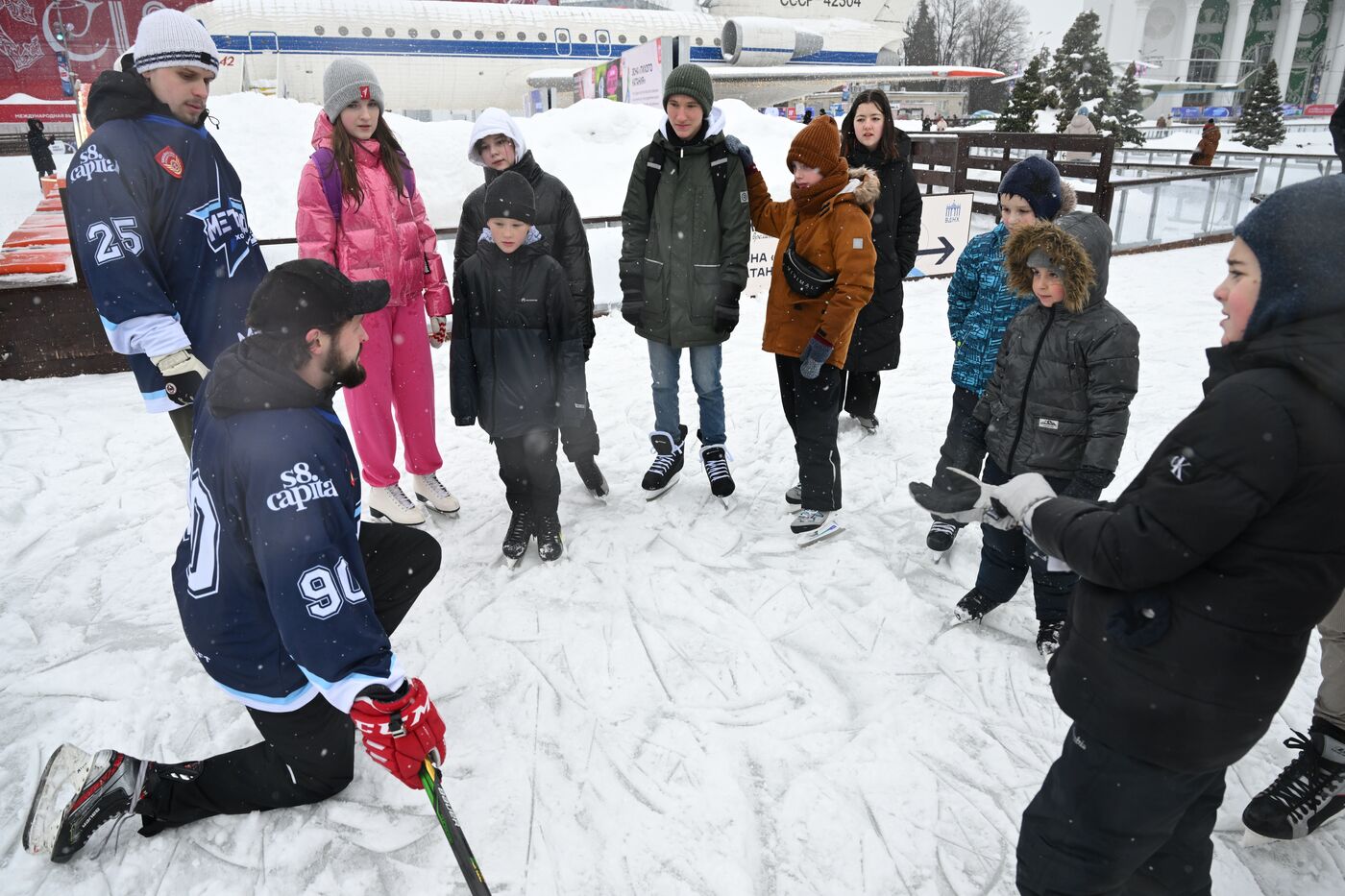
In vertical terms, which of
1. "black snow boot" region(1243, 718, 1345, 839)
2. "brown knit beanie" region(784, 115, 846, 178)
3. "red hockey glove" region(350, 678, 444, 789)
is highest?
"brown knit beanie" region(784, 115, 846, 178)

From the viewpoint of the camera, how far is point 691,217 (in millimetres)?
3973

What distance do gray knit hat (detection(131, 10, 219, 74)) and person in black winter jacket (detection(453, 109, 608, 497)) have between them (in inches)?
49.7

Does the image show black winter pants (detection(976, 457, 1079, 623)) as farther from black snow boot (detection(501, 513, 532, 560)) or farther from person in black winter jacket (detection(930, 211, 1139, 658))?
black snow boot (detection(501, 513, 532, 560))

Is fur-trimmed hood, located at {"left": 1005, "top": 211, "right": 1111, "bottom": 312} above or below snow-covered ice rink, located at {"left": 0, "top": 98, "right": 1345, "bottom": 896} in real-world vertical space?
above

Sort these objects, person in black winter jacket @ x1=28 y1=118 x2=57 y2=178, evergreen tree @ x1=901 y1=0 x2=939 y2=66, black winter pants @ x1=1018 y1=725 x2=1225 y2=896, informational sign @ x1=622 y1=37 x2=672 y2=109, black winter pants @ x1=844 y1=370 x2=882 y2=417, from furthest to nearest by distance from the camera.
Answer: evergreen tree @ x1=901 y1=0 x2=939 y2=66
informational sign @ x1=622 y1=37 x2=672 y2=109
person in black winter jacket @ x1=28 y1=118 x2=57 y2=178
black winter pants @ x1=844 y1=370 x2=882 y2=417
black winter pants @ x1=1018 y1=725 x2=1225 y2=896

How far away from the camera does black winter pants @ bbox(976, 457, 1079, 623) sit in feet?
9.52

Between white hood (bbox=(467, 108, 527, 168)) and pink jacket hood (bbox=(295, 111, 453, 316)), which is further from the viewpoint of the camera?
white hood (bbox=(467, 108, 527, 168))

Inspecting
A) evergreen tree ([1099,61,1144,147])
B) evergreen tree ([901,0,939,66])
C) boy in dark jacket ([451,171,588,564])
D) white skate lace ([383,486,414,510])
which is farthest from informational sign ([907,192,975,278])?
evergreen tree ([901,0,939,66])

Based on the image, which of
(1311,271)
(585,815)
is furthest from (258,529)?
(1311,271)

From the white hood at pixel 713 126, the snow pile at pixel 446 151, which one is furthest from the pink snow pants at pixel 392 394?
the snow pile at pixel 446 151

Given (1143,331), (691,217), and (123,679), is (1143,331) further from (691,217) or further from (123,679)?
(123,679)

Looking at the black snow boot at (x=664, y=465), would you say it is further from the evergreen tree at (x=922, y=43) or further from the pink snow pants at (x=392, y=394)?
the evergreen tree at (x=922, y=43)

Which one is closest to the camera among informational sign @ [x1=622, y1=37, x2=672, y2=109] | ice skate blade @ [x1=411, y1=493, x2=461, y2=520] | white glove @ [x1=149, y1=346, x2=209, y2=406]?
white glove @ [x1=149, y1=346, x2=209, y2=406]

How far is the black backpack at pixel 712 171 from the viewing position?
3.91 m
